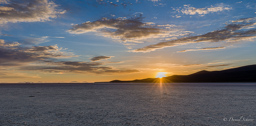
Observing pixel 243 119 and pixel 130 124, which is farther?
pixel 243 119

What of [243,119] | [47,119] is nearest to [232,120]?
[243,119]

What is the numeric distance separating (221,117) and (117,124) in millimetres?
9141

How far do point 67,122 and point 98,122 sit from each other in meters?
2.50

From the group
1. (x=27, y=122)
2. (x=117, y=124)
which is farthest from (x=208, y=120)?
(x=27, y=122)

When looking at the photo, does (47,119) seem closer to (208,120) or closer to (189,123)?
(189,123)

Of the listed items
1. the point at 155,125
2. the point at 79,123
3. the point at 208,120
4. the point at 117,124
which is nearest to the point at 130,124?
the point at 117,124

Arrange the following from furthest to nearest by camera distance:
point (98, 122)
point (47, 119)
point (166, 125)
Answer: point (47, 119), point (98, 122), point (166, 125)

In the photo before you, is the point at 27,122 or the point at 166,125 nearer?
the point at 166,125

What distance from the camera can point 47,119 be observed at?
16.2 meters

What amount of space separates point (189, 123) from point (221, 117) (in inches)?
157

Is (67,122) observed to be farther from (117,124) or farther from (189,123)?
(189,123)

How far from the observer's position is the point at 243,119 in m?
15.4

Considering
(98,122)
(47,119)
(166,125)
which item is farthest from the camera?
(47,119)

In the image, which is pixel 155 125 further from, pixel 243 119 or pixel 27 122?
pixel 27 122
